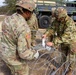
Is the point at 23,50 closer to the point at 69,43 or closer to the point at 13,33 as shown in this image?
the point at 13,33

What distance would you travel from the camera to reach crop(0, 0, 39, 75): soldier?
132 inches

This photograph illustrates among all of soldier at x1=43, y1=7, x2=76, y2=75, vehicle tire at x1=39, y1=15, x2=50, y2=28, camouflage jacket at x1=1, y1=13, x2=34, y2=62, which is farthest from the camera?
vehicle tire at x1=39, y1=15, x2=50, y2=28

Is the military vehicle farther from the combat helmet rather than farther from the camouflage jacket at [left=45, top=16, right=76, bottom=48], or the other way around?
the combat helmet

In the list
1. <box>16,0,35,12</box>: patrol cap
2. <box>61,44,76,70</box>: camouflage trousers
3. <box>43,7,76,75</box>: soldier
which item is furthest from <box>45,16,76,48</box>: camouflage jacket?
<box>16,0,35,12</box>: patrol cap

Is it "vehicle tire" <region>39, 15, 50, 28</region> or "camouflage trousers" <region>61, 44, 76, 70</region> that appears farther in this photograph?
"vehicle tire" <region>39, 15, 50, 28</region>

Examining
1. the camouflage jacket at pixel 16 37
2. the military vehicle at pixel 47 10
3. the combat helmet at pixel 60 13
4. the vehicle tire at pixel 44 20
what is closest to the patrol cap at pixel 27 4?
the camouflage jacket at pixel 16 37

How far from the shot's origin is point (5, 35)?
11.6 ft

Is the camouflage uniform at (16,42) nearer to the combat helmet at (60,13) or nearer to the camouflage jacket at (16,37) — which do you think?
the camouflage jacket at (16,37)

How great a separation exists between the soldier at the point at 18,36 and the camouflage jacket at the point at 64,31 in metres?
1.22

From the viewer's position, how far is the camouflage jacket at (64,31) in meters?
4.66

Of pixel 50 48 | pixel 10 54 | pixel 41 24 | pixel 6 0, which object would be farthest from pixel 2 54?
pixel 6 0

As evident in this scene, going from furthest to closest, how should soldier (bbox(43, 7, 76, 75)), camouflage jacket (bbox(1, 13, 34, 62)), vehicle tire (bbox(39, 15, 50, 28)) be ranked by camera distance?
vehicle tire (bbox(39, 15, 50, 28))
soldier (bbox(43, 7, 76, 75))
camouflage jacket (bbox(1, 13, 34, 62))

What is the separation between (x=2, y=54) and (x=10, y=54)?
160 mm

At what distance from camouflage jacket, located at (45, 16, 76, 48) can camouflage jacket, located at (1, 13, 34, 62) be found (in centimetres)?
130
